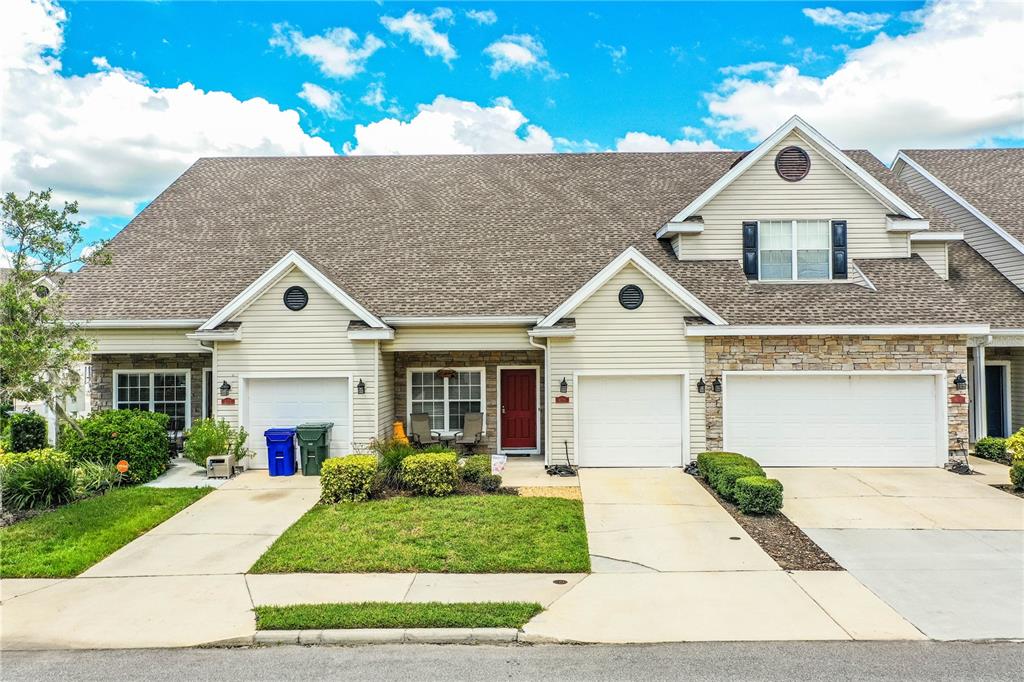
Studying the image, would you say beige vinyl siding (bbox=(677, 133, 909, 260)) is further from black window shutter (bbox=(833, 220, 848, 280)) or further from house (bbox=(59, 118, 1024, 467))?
black window shutter (bbox=(833, 220, 848, 280))

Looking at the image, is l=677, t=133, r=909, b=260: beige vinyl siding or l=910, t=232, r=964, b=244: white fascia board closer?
l=677, t=133, r=909, b=260: beige vinyl siding

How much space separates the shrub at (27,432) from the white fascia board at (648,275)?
12.6 metres

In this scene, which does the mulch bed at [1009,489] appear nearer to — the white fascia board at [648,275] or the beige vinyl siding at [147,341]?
the white fascia board at [648,275]

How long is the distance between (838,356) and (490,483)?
8.12 m

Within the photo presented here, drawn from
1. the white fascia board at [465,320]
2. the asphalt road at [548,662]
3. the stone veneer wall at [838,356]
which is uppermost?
the white fascia board at [465,320]

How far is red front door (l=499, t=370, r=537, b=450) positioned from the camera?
1673 centimetres

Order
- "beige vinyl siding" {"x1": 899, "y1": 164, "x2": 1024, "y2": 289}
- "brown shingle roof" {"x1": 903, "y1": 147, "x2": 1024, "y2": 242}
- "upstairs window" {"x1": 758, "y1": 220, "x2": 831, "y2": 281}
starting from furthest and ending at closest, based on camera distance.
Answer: "brown shingle roof" {"x1": 903, "y1": 147, "x2": 1024, "y2": 242}, "beige vinyl siding" {"x1": 899, "y1": 164, "x2": 1024, "y2": 289}, "upstairs window" {"x1": 758, "y1": 220, "x2": 831, "y2": 281}

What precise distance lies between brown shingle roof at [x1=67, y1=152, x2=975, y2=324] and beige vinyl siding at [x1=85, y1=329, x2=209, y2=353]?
429 millimetres

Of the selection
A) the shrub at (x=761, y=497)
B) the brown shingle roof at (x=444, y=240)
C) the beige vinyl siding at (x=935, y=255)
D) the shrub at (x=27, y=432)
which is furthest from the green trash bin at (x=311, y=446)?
the beige vinyl siding at (x=935, y=255)

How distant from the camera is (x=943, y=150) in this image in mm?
21453

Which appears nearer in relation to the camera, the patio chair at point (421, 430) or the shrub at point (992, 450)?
the shrub at point (992, 450)

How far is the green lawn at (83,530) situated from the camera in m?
8.69

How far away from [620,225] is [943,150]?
38.6 ft

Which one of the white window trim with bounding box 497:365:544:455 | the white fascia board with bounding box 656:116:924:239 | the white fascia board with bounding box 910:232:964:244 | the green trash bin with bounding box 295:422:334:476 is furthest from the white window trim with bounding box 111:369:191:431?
the white fascia board with bounding box 910:232:964:244
